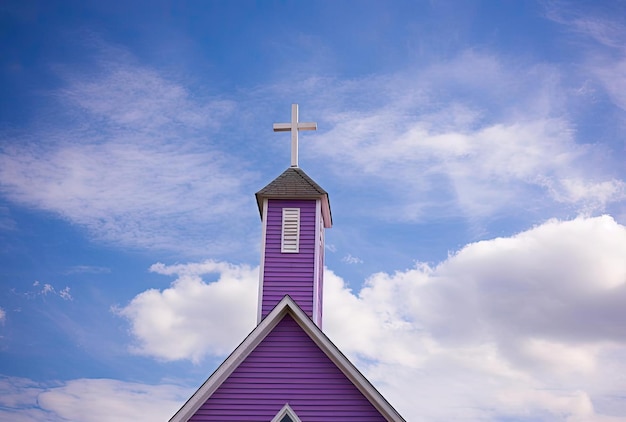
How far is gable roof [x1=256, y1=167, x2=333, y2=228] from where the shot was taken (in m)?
19.9

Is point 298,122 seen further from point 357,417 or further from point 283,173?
point 357,417

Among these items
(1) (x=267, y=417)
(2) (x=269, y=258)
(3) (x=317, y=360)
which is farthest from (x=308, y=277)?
(1) (x=267, y=417)

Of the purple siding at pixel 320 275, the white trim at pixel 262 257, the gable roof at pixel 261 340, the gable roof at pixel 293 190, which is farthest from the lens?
the gable roof at pixel 293 190

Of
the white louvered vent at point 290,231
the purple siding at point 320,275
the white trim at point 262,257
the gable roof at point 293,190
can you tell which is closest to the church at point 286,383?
the white trim at point 262,257

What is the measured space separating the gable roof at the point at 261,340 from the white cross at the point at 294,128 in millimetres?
5764

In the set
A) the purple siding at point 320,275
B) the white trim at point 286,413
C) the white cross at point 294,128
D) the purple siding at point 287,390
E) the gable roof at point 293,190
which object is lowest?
the white trim at point 286,413

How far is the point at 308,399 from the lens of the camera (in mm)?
16625

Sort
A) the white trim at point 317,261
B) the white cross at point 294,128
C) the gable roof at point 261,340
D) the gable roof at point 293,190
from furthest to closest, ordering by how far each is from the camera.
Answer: the white cross at point 294,128 → the gable roof at point 293,190 → the white trim at point 317,261 → the gable roof at point 261,340

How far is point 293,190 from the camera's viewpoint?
20.0m

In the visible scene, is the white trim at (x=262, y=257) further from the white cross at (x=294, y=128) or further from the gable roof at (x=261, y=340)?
the white cross at (x=294, y=128)

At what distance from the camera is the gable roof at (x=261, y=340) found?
16234 mm

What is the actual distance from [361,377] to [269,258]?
15.1ft

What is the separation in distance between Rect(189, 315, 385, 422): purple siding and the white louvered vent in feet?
10.5

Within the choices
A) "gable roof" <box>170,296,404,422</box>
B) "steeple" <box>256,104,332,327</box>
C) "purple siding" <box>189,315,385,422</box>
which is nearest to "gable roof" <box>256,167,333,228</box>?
"steeple" <box>256,104,332,327</box>
